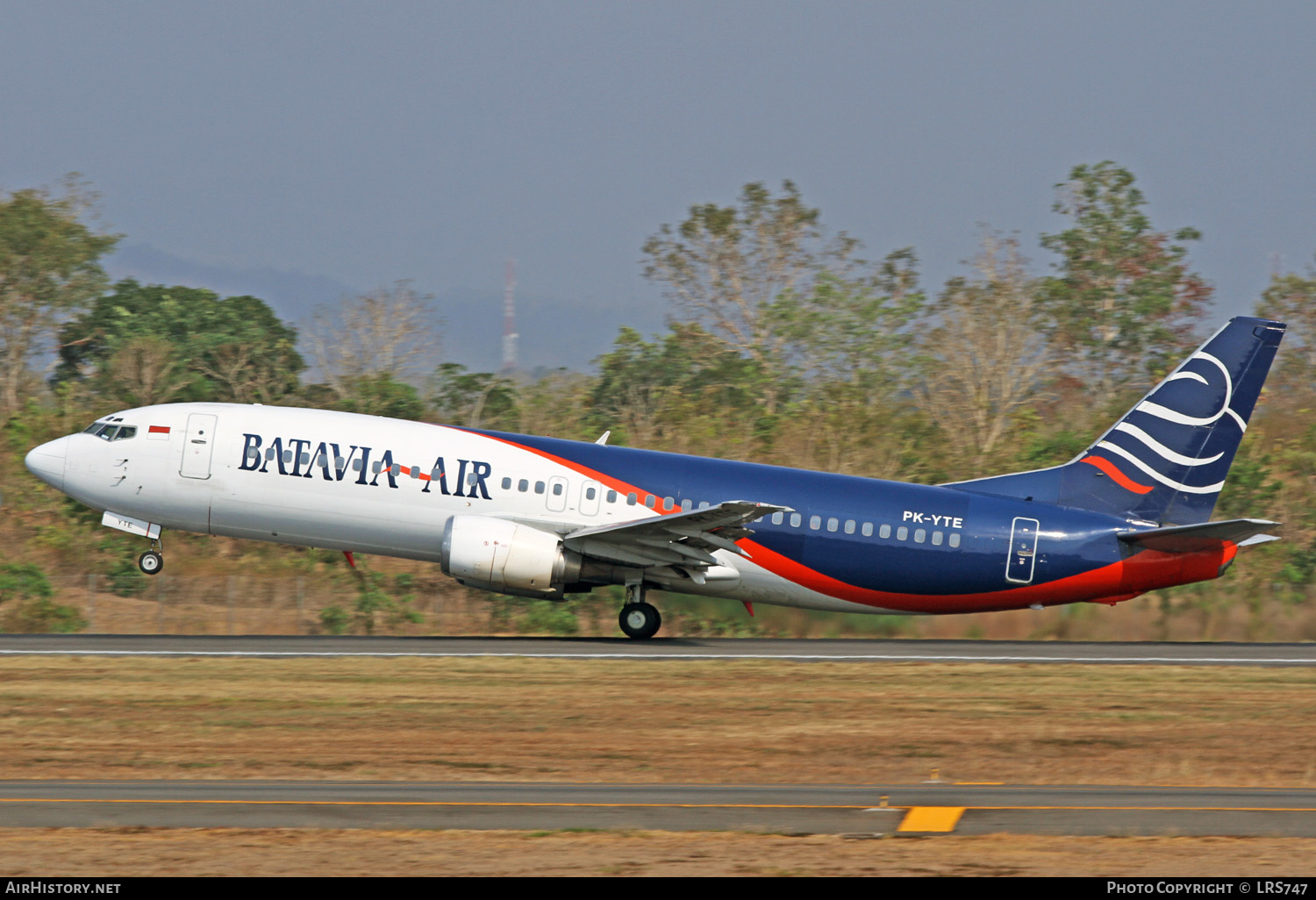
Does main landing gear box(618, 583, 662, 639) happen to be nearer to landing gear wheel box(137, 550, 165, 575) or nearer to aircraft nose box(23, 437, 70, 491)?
landing gear wheel box(137, 550, 165, 575)

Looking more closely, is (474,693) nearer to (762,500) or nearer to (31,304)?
(762,500)

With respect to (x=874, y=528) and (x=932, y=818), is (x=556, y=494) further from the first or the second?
(x=932, y=818)

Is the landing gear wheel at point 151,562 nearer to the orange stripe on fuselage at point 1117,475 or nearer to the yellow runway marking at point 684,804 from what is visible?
the yellow runway marking at point 684,804

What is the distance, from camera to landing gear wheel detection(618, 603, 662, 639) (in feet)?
93.5

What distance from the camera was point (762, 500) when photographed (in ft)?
92.9

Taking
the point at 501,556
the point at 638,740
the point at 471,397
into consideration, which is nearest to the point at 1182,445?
the point at 501,556

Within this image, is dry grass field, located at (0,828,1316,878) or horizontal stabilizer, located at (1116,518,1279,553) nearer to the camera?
dry grass field, located at (0,828,1316,878)

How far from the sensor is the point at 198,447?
27938 mm

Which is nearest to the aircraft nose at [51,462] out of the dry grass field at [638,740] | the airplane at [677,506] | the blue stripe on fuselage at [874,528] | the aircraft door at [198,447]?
the airplane at [677,506]

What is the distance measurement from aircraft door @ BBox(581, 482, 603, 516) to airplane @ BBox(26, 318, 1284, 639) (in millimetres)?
41

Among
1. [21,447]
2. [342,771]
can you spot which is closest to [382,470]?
[342,771]

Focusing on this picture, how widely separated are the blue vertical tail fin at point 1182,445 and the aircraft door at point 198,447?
16550mm

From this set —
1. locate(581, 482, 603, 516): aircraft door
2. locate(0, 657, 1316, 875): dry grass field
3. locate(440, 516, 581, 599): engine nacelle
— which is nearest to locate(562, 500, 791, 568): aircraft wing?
locate(581, 482, 603, 516): aircraft door

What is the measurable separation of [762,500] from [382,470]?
7659 millimetres
